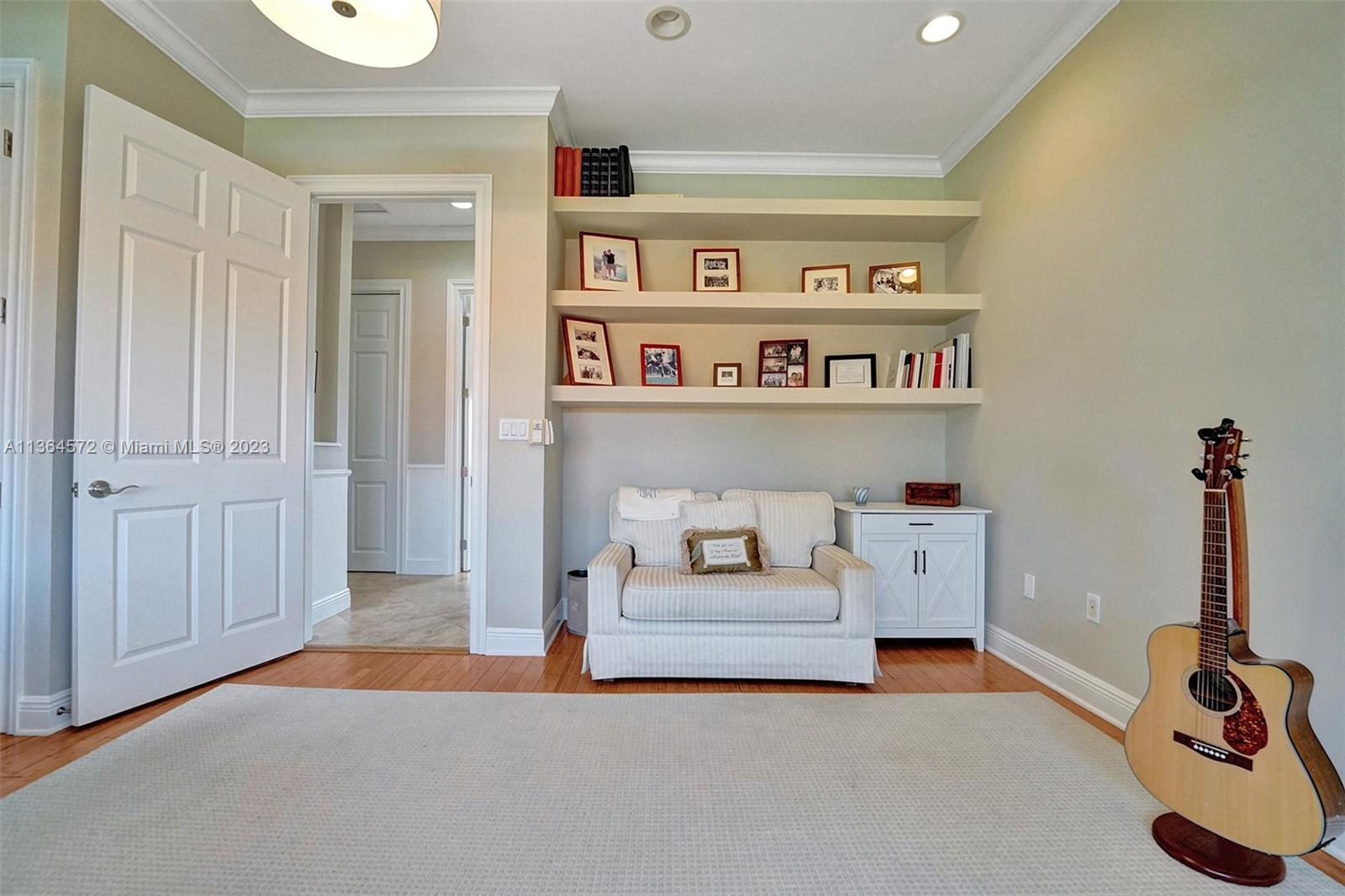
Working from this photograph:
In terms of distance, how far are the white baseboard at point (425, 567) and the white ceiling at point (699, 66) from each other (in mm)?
3075

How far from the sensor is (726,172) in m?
3.21

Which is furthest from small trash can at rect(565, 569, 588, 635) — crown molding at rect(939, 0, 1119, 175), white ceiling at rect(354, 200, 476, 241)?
crown molding at rect(939, 0, 1119, 175)

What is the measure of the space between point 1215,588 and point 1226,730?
0.32 meters

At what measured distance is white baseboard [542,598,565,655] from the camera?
278 centimetres

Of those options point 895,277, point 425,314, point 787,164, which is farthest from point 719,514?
point 425,314

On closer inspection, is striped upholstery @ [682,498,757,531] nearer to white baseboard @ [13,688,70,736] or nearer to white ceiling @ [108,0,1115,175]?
white ceiling @ [108,0,1115,175]

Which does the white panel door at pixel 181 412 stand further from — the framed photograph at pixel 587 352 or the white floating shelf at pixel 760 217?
the white floating shelf at pixel 760 217

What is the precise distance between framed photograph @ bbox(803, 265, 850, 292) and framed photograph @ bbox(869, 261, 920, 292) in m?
0.18

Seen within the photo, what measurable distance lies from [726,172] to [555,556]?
2.47m

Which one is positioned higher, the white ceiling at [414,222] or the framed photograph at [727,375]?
the white ceiling at [414,222]

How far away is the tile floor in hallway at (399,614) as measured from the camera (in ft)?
9.45

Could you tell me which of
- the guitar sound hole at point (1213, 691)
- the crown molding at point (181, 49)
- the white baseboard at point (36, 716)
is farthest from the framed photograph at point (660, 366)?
the white baseboard at point (36, 716)

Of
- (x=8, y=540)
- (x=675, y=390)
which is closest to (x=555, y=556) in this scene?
(x=675, y=390)

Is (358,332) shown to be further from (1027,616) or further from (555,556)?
(1027,616)
